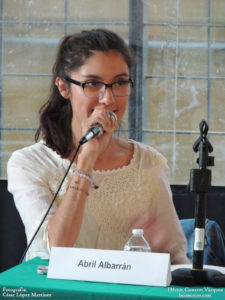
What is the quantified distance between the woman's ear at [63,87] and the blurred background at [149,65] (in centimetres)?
136

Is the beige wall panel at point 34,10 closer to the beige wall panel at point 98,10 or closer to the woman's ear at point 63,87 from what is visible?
the beige wall panel at point 98,10

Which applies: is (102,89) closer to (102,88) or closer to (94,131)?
(102,88)

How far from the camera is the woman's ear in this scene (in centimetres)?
196

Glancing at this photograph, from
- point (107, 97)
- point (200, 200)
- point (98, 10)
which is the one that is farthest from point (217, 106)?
point (200, 200)

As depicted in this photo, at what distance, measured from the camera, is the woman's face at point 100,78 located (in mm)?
1817

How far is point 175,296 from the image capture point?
954 mm

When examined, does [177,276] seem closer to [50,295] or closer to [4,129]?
[50,295]

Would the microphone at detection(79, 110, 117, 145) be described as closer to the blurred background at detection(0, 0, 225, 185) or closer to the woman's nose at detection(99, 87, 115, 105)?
the woman's nose at detection(99, 87, 115, 105)

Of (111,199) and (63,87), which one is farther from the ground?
(63,87)

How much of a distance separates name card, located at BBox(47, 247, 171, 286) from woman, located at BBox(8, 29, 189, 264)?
58cm

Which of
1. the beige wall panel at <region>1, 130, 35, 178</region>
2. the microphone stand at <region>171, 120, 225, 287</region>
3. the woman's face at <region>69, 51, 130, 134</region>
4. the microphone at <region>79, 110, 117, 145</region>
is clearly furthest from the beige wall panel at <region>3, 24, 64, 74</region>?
the microphone stand at <region>171, 120, 225, 287</region>

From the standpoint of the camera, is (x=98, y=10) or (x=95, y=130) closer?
(x=95, y=130)

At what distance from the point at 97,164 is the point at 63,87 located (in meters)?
0.29

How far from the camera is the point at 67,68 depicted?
1.96m
